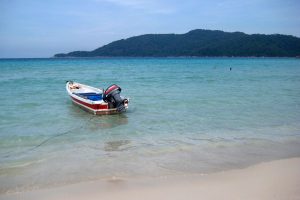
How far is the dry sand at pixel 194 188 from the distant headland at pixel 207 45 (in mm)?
151592

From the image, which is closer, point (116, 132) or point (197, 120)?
point (116, 132)

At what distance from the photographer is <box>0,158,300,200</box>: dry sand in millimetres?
6074

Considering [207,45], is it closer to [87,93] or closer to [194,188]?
[87,93]

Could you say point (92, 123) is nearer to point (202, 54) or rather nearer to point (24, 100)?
point (24, 100)

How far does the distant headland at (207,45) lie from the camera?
15200 centimetres

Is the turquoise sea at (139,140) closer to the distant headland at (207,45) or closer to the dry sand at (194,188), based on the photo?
the dry sand at (194,188)

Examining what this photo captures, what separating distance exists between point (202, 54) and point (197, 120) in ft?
508

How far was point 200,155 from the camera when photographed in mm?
8727

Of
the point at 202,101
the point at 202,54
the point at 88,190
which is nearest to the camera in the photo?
the point at 88,190

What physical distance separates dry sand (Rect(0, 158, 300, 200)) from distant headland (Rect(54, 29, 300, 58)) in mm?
151592

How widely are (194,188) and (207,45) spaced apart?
6809 inches

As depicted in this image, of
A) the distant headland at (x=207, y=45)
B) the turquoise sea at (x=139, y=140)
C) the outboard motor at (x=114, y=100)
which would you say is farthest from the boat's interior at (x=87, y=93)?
the distant headland at (x=207, y=45)

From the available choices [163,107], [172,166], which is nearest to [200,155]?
[172,166]

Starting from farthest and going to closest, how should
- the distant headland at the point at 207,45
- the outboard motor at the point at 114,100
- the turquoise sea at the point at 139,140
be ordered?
the distant headland at the point at 207,45, the outboard motor at the point at 114,100, the turquoise sea at the point at 139,140
